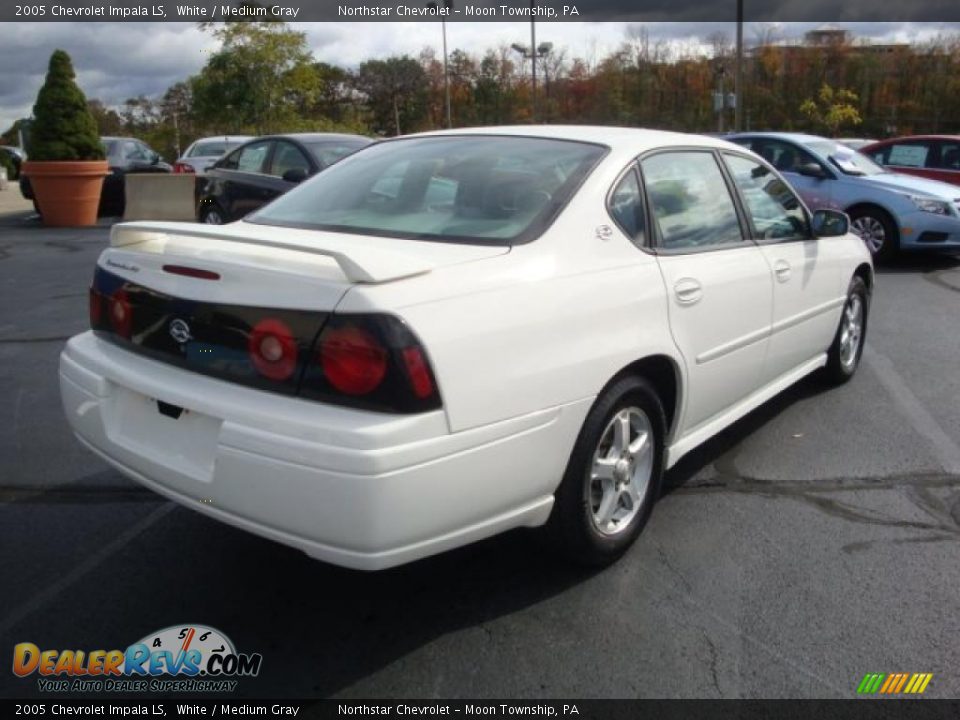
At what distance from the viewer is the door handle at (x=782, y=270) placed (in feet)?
13.3

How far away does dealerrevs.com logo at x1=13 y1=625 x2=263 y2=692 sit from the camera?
8.13 ft

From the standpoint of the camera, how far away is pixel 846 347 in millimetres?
5383

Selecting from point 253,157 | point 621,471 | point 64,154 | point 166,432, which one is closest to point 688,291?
point 621,471

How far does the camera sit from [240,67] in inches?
964

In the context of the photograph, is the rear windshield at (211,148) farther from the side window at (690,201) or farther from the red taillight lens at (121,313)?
the red taillight lens at (121,313)

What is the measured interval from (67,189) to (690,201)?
1328 cm

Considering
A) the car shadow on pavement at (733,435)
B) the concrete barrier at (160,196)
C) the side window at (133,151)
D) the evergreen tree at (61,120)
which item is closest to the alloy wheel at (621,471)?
the car shadow on pavement at (733,435)

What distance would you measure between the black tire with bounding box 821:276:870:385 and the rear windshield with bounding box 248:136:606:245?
254cm

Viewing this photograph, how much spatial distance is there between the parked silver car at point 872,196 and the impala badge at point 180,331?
9168mm

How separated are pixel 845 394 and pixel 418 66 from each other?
36649mm

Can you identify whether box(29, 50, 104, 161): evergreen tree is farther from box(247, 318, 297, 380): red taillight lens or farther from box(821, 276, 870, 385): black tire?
box(247, 318, 297, 380): red taillight lens

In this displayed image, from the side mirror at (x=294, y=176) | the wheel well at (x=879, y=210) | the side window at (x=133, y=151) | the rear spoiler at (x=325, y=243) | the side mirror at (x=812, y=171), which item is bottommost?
the wheel well at (x=879, y=210)

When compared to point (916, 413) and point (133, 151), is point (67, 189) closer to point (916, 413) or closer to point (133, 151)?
point (133, 151)

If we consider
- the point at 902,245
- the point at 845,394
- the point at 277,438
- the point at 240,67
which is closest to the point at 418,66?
the point at 240,67
